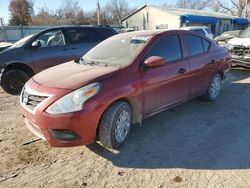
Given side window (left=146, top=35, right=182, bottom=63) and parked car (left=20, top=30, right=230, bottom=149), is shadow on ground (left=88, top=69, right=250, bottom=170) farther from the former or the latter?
side window (left=146, top=35, right=182, bottom=63)

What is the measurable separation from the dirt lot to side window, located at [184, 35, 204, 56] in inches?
49.5

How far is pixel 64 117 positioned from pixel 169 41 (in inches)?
91.3

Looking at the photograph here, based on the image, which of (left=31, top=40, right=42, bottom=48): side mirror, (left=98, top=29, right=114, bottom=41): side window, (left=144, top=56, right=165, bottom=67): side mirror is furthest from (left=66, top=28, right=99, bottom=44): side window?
(left=144, top=56, right=165, bottom=67): side mirror

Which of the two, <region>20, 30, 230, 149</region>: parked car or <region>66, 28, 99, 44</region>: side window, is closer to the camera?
<region>20, 30, 230, 149</region>: parked car

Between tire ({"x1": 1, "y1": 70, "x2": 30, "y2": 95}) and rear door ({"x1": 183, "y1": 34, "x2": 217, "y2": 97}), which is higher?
rear door ({"x1": 183, "y1": 34, "x2": 217, "y2": 97})

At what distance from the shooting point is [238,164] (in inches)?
127

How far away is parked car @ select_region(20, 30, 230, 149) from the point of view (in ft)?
10.1

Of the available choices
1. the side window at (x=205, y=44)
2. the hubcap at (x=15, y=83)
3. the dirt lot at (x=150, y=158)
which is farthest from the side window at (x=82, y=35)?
the side window at (x=205, y=44)

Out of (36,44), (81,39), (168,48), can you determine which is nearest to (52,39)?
(36,44)

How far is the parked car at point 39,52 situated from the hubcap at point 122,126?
13.3ft

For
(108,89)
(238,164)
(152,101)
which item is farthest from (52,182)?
(238,164)

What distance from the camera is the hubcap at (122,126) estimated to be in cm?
348

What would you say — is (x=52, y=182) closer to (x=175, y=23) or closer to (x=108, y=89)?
(x=108, y=89)

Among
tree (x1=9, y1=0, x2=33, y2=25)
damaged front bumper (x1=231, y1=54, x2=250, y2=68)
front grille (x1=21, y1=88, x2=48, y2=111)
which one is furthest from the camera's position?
tree (x1=9, y1=0, x2=33, y2=25)
